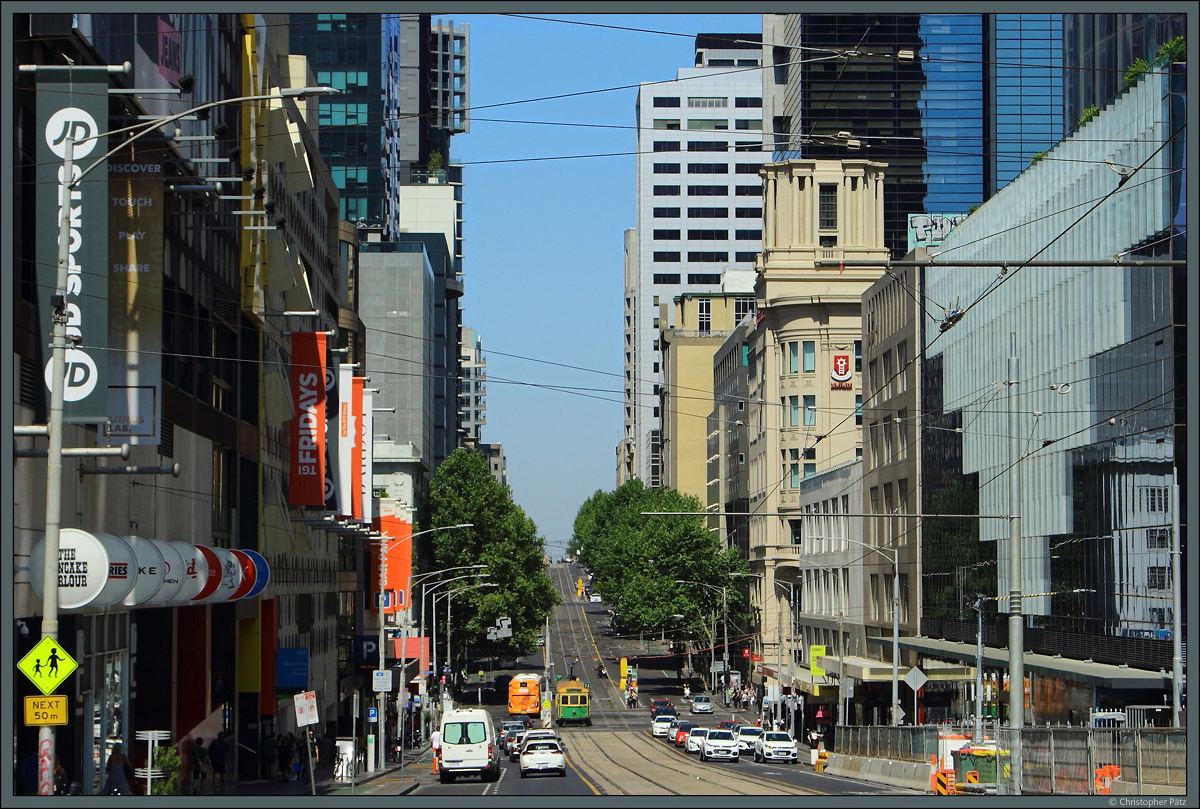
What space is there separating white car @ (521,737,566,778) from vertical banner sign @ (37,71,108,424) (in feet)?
84.8

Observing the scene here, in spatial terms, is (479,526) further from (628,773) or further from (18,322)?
(18,322)

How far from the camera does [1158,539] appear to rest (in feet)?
159

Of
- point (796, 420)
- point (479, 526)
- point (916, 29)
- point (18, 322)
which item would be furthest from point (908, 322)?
point (916, 29)

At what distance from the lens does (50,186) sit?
27047 mm

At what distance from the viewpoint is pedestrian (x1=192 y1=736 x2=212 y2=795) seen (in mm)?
42594

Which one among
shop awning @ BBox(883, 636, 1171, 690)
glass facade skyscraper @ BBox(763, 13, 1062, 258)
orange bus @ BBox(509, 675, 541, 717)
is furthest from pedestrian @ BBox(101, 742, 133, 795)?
glass facade skyscraper @ BBox(763, 13, 1062, 258)

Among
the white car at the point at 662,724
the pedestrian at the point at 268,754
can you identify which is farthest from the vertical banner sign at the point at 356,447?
the white car at the point at 662,724

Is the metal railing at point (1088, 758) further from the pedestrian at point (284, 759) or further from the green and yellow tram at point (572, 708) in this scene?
the green and yellow tram at point (572, 708)

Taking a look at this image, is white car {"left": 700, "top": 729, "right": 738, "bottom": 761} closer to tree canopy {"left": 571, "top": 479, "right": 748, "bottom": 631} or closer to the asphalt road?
the asphalt road

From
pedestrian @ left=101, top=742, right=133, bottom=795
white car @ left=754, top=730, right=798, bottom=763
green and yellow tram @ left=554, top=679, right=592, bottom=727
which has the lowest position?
green and yellow tram @ left=554, top=679, right=592, bottom=727

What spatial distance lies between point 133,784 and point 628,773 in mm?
22527

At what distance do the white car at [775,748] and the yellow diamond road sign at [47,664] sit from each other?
47507 mm

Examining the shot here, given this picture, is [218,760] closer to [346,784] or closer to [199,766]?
[199,766]

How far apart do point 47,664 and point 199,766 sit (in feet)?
78.7
